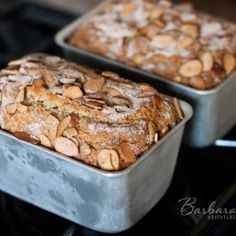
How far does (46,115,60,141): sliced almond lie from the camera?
681 mm

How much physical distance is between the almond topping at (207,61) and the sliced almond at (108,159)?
0.26 meters

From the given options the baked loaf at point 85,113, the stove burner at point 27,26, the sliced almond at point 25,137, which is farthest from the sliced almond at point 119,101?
the stove burner at point 27,26

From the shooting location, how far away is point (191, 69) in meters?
0.84

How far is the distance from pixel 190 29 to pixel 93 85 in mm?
238

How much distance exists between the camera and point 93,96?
72cm

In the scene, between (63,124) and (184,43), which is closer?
(63,124)

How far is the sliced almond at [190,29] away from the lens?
89cm

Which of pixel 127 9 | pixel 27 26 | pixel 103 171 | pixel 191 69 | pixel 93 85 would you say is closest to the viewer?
pixel 103 171

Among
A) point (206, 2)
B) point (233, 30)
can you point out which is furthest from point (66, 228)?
point (206, 2)

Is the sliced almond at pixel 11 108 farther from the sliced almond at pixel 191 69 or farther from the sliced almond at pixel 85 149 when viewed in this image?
the sliced almond at pixel 191 69

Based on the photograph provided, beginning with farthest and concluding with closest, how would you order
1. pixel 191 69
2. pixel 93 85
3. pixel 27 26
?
pixel 27 26
pixel 191 69
pixel 93 85

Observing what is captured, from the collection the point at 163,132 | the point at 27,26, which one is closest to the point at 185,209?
the point at 163,132

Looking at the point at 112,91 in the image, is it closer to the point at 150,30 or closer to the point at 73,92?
the point at 73,92

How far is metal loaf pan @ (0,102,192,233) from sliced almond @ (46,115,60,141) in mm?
30
